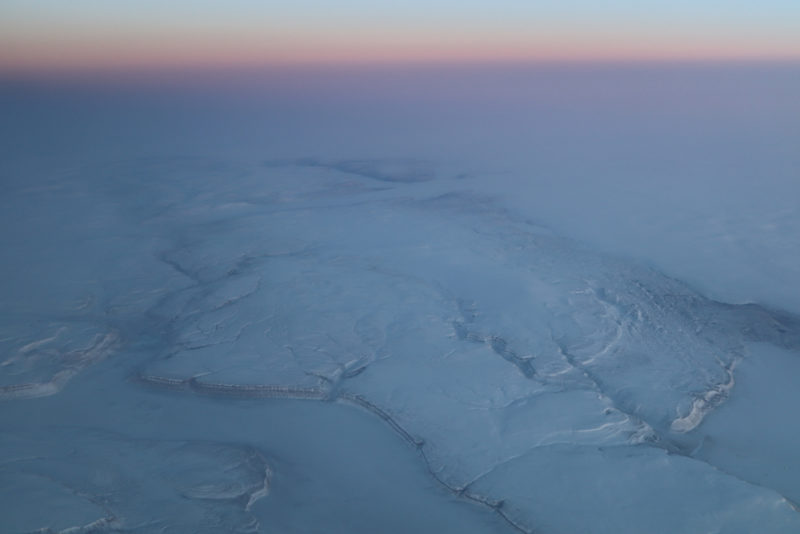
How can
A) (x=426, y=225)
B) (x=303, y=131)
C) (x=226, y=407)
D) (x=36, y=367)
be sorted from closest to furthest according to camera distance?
(x=226, y=407)
(x=36, y=367)
(x=426, y=225)
(x=303, y=131)

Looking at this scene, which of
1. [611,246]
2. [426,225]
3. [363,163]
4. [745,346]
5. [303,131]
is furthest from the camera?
[303,131]

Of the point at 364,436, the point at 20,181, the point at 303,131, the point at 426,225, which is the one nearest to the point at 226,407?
the point at 364,436

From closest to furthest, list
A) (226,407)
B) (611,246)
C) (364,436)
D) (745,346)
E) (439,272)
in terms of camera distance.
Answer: (364,436) → (226,407) → (745,346) → (439,272) → (611,246)

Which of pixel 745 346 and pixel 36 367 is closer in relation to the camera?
pixel 36 367

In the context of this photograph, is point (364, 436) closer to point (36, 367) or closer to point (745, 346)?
point (36, 367)

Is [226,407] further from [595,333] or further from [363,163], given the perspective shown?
[363,163]

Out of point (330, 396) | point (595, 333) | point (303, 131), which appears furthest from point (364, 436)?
point (303, 131)
